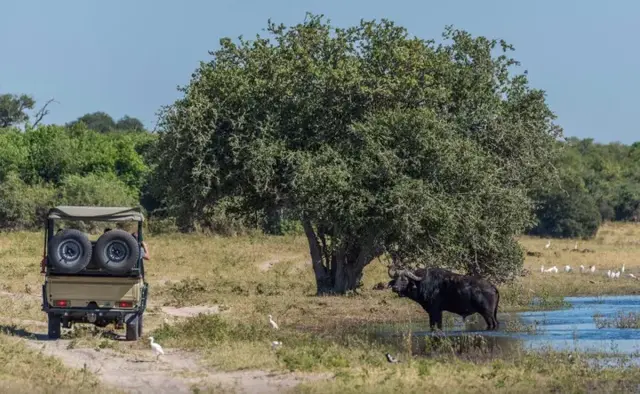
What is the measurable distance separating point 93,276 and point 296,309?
8.03 metres

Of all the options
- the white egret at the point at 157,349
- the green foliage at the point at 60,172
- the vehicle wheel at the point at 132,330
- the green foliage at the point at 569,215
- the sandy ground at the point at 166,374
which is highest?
the green foliage at the point at 60,172

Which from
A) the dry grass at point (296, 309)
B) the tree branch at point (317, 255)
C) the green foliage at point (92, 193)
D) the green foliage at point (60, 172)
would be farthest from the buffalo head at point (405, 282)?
the green foliage at point (92, 193)

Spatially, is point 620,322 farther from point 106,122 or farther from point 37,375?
point 106,122

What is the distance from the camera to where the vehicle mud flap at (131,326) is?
22.3 m

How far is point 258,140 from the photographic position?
3200 centimetres

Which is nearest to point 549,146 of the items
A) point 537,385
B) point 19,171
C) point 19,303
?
point 19,303

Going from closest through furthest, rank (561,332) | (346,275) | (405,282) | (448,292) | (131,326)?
(131,326), (561,332), (448,292), (405,282), (346,275)

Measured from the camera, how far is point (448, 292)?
2573 cm

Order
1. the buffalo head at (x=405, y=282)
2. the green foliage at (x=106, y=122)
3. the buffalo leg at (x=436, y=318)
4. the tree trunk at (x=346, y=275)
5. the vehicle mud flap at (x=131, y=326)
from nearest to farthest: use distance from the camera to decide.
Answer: the vehicle mud flap at (x=131, y=326) < the buffalo leg at (x=436, y=318) < the buffalo head at (x=405, y=282) < the tree trunk at (x=346, y=275) < the green foliage at (x=106, y=122)

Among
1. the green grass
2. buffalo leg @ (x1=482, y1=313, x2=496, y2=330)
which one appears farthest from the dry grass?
the green grass

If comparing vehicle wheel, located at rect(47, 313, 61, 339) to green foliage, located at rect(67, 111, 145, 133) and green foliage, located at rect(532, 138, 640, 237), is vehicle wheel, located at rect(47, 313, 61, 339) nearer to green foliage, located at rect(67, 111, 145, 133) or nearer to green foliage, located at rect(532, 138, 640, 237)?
green foliage, located at rect(532, 138, 640, 237)

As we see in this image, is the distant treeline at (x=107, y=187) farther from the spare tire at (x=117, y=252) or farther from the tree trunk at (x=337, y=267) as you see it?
the spare tire at (x=117, y=252)

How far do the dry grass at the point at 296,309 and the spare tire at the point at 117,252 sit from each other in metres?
1.32

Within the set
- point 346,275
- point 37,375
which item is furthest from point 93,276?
point 346,275
